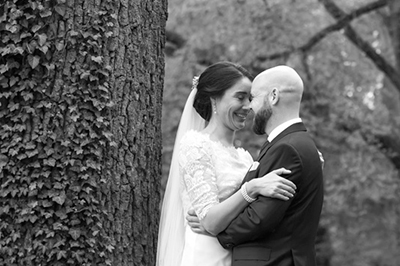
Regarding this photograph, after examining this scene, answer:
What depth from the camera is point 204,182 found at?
496 centimetres

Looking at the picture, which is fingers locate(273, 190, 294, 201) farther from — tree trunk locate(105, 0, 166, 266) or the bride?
tree trunk locate(105, 0, 166, 266)

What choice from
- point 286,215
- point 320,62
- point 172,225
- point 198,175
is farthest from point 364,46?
point 286,215

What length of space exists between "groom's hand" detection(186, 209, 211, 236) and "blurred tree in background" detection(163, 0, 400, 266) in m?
9.15

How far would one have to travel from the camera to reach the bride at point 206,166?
16.3 feet

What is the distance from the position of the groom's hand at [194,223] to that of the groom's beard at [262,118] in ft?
2.45

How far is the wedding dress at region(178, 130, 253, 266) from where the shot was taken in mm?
4930

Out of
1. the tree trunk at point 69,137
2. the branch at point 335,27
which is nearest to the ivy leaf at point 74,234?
the tree trunk at point 69,137

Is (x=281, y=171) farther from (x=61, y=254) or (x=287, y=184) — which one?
(x=61, y=254)

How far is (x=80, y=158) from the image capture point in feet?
16.3

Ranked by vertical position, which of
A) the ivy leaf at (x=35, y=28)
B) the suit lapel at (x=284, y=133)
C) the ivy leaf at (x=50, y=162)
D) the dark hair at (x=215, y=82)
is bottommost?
the ivy leaf at (x=50, y=162)

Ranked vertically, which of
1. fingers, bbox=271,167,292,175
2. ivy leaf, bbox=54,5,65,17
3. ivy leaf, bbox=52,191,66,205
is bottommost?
ivy leaf, bbox=52,191,66,205

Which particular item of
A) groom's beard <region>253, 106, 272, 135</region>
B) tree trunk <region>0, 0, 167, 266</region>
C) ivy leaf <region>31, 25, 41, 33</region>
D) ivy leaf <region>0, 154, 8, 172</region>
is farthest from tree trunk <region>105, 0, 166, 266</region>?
groom's beard <region>253, 106, 272, 135</region>

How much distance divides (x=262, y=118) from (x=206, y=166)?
0.61m

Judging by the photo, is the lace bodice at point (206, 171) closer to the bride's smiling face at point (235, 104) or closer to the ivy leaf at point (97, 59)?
the bride's smiling face at point (235, 104)
